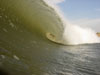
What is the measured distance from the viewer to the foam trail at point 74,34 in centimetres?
1022

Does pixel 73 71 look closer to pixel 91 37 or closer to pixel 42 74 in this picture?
pixel 42 74

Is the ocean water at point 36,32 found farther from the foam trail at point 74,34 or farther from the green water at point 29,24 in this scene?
the foam trail at point 74,34

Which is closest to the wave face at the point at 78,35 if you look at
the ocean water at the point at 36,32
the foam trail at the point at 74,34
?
the foam trail at the point at 74,34

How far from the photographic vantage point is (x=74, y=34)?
484 inches

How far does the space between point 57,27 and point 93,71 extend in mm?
5312

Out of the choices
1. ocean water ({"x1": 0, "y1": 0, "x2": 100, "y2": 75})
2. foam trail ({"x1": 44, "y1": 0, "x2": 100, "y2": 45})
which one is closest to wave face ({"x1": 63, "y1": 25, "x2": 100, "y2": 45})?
foam trail ({"x1": 44, "y1": 0, "x2": 100, "y2": 45})

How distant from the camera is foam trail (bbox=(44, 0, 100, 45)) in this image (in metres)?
10.2

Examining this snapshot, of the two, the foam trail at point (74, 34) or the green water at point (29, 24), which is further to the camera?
the foam trail at point (74, 34)

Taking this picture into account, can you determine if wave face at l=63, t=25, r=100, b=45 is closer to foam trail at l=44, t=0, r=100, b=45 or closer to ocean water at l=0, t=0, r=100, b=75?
foam trail at l=44, t=0, r=100, b=45

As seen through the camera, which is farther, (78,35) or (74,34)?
(78,35)

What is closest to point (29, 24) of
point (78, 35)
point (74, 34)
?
point (74, 34)

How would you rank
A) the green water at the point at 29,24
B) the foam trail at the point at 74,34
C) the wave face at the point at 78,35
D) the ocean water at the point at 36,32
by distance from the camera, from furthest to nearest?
1. the wave face at the point at 78,35
2. the foam trail at the point at 74,34
3. the green water at the point at 29,24
4. the ocean water at the point at 36,32

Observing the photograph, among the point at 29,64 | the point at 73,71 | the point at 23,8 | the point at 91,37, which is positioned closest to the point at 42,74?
the point at 29,64

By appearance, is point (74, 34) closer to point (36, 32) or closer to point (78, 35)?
point (78, 35)
